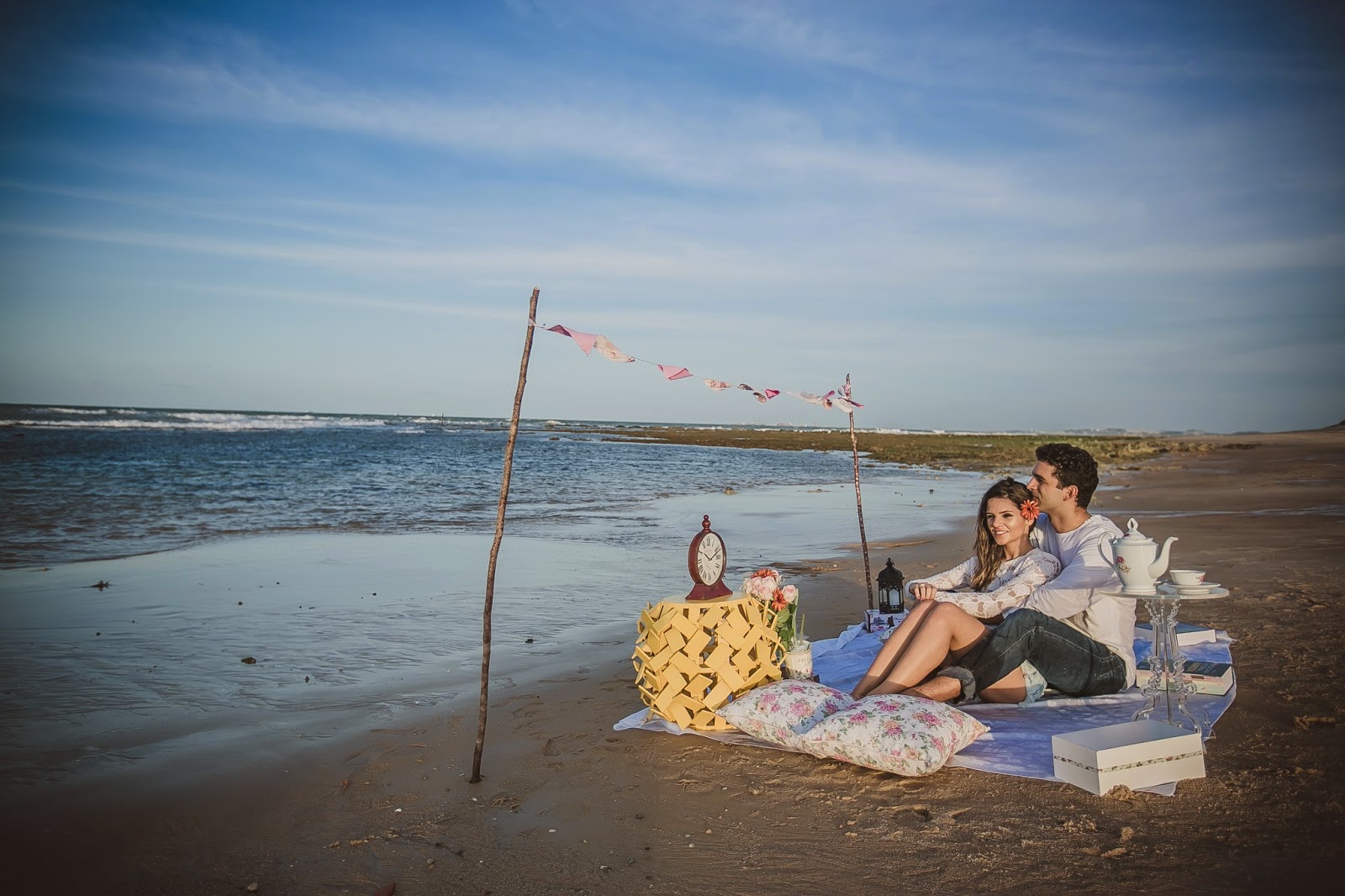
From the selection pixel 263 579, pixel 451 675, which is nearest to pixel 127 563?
pixel 263 579

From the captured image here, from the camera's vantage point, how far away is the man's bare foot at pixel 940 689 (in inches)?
186

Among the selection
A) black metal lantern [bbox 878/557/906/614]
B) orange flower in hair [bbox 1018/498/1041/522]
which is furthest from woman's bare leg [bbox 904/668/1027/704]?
black metal lantern [bbox 878/557/906/614]

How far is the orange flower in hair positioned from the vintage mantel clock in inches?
78.8

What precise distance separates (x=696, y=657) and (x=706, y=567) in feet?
1.73

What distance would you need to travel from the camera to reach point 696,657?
15.4 ft

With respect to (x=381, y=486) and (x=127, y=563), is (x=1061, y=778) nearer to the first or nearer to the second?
(x=127, y=563)

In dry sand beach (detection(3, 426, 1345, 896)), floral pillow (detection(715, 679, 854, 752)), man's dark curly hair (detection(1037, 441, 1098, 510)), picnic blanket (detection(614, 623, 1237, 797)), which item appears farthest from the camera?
man's dark curly hair (detection(1037, 441, 1098, 510))

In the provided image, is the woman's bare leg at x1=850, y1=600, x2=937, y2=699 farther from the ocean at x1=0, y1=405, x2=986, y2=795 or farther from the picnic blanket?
the ocean at x1=0, y1=405, x2=986, y2=795

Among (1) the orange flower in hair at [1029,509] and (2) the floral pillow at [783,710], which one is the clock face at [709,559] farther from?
(1) the orange flower in hair at [1029,509]

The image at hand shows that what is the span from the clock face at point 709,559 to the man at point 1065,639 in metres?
1.34

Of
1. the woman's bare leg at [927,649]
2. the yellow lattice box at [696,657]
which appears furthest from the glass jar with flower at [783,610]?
the woman's bare leg at [927,649]

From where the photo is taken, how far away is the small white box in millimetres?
3744

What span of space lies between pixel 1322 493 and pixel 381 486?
23239 mm

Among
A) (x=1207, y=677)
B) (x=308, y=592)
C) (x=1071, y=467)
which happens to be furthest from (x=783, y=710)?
(x=308, y=592)
